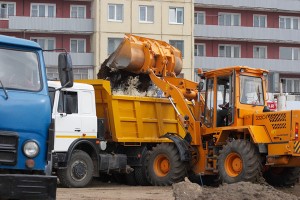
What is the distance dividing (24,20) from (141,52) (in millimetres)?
28827

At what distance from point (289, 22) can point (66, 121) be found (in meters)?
41.7

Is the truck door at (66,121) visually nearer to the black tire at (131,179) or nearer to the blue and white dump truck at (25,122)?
the black tire at (131,179)

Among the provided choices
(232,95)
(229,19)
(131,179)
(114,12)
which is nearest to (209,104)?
(232,95)

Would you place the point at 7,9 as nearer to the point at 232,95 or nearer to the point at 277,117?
the point at 232,95

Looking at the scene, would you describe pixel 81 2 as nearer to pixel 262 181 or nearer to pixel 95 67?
pixel 95 67

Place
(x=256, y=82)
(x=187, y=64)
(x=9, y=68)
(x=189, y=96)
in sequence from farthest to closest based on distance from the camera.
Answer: (x=187, y=64) < (x=189, y=96) < (x=256, y=82) < (x=9, y=68)

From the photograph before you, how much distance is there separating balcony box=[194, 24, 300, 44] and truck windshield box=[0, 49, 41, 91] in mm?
40833

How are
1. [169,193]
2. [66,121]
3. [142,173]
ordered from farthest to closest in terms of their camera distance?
[142,173]
[66,121]
[169,193]

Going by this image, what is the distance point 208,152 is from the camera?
1627 centimetres

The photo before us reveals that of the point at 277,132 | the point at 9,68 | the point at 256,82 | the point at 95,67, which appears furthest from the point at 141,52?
the point at 95,67

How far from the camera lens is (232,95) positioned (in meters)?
15.6

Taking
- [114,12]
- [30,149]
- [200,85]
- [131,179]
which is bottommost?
[131,179]

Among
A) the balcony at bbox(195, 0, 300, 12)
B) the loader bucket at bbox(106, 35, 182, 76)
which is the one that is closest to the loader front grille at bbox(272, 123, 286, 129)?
the loader bucket at bbox(106, 35, 182, 76)

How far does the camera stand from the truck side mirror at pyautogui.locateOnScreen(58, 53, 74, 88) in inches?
333
